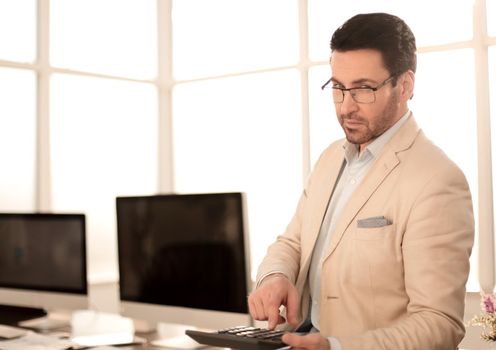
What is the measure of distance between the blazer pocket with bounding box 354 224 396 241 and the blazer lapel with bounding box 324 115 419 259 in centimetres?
5

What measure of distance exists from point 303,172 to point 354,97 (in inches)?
83.5

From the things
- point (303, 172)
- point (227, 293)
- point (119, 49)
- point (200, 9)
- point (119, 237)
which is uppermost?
point (200, 9)

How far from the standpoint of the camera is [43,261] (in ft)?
9.40

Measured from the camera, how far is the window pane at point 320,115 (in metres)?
3.80

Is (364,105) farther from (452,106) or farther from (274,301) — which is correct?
(452,106)

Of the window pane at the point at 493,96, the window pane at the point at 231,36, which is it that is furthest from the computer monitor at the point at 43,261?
the window pane at the point at 493,96

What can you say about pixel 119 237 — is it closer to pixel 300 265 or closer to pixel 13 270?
pixel 13 270

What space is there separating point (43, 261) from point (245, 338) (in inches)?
61.1

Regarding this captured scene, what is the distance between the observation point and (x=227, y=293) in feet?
7.54

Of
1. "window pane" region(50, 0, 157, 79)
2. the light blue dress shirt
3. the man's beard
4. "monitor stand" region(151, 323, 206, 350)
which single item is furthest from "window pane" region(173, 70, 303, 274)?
the man's beard

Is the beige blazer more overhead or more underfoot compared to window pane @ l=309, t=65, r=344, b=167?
more underfoot

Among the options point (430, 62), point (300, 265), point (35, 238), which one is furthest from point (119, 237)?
point (430, 62)

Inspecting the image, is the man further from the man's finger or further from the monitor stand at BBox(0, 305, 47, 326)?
the monitor stand at BBox(0, 305, 47, 326)

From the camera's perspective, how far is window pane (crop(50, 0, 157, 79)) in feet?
12.8
